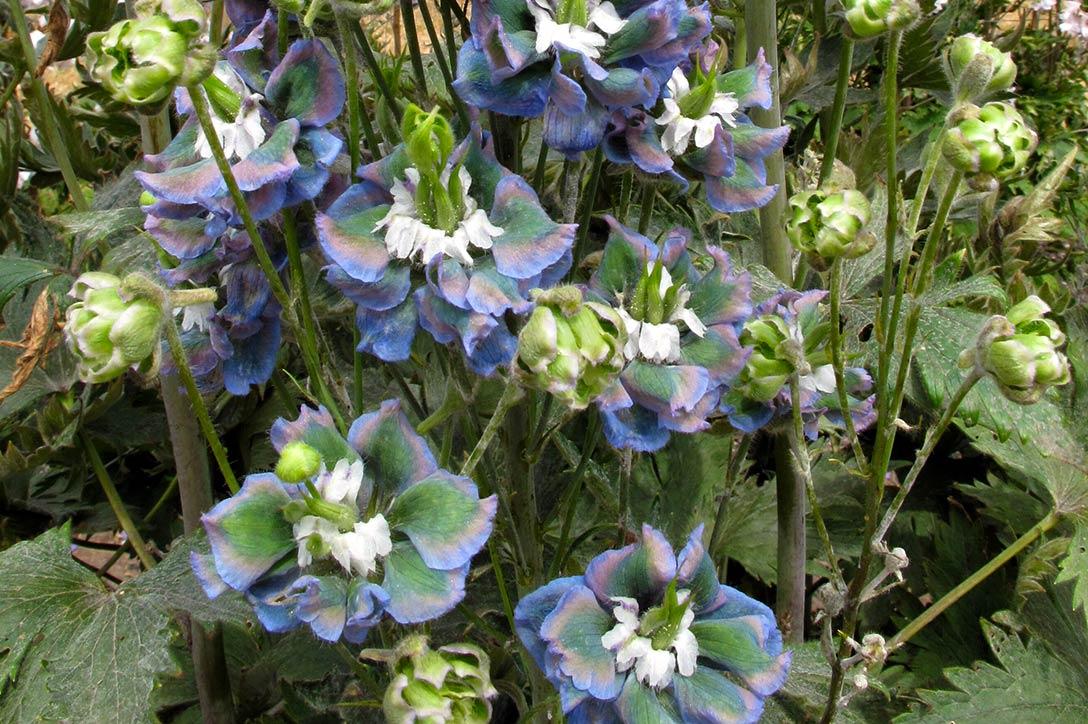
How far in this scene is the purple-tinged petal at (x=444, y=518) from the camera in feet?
1.62

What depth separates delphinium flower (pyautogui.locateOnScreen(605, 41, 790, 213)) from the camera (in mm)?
538

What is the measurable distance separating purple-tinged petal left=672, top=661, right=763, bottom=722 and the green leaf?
38cm

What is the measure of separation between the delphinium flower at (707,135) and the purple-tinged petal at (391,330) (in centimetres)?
14

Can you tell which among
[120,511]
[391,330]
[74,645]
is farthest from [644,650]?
[120,511]

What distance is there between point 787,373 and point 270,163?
0.32 meters

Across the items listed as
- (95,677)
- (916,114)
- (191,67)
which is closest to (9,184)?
(95,677)

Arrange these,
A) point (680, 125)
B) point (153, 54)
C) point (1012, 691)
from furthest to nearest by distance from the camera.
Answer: point (1012, 691), point (680, 125), point (153, 54)

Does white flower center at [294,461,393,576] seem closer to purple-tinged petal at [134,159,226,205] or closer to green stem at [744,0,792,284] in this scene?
purple-tinged petal at [134,159,226,205]

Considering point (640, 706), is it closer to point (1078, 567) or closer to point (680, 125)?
point (680, 125)

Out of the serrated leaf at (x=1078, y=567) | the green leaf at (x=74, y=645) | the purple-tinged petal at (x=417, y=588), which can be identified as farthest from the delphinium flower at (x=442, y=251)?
the serrated leaf at (x=1078, y=567)

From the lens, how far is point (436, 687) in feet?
1.63

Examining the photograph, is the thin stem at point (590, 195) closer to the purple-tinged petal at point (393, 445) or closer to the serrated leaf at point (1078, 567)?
the purple-tinged petal at point (393, 445)

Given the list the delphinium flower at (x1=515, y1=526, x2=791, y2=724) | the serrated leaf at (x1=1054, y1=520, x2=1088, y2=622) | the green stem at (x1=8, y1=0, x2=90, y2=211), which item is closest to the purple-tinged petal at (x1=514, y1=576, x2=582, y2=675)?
the delphinium flower at (x1=515, y1=526, x2=791, y2=724)

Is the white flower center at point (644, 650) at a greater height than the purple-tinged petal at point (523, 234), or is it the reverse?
the purple-tinged petal at point (523, 234)
